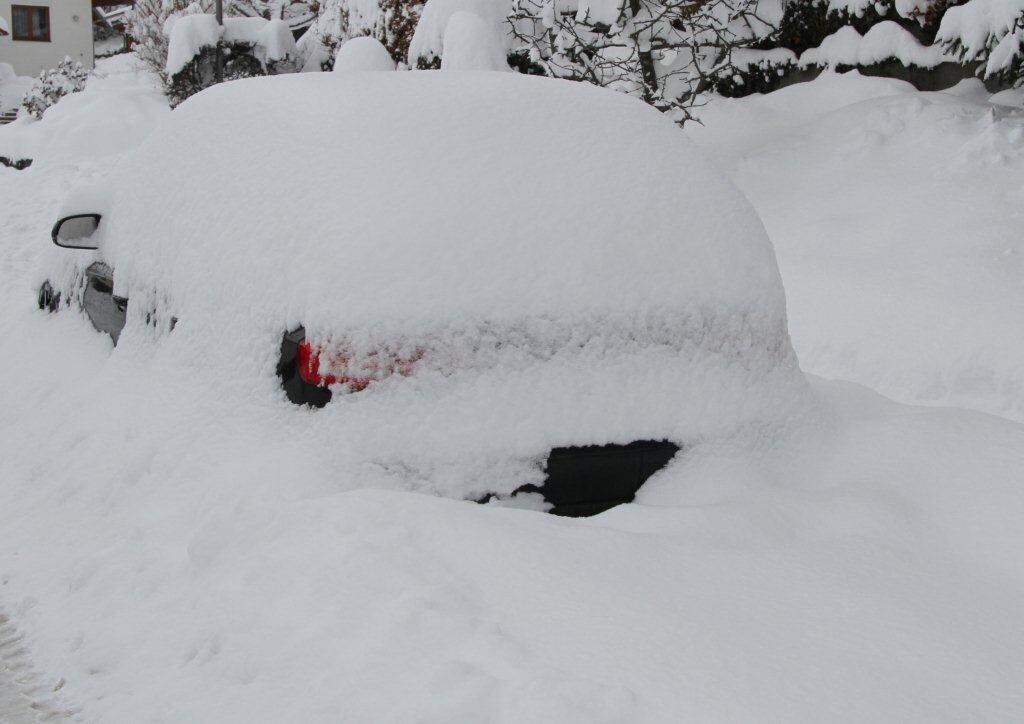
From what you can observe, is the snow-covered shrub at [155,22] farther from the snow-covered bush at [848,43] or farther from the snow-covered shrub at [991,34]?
the snow-covered shrub at [991,34]

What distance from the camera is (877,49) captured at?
11.1m

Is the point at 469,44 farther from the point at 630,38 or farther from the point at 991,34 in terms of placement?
the point at 991,34

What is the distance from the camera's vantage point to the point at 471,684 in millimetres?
2199

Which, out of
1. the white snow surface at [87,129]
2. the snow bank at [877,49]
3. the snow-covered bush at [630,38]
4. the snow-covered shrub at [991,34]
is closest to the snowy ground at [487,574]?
the snow-covered shrub at [991,34]

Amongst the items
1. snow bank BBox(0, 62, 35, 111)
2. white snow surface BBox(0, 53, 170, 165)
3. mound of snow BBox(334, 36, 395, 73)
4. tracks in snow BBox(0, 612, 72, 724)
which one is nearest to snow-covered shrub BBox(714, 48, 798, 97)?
mound of snow BBox(334, 36, 395, 73)

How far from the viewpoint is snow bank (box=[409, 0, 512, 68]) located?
37.0ft

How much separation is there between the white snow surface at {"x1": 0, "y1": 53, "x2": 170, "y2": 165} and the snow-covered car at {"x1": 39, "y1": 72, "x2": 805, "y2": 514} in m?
13.0

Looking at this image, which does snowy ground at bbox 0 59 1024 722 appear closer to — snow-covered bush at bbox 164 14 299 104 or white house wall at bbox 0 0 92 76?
snow-covered bush at bbox 164 14 299 104

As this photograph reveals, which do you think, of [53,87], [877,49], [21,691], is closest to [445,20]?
[877,49]

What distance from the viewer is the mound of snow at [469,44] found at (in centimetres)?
1082

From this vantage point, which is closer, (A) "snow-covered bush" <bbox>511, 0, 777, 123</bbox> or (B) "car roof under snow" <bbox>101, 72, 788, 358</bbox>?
(B) "car roof under snow" <bbox>101, 72, 788, 358</bbox>

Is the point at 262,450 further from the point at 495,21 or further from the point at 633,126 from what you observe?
the point at 495,21

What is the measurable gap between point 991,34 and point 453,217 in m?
6.99

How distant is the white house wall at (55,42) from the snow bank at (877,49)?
4188 centimetres
